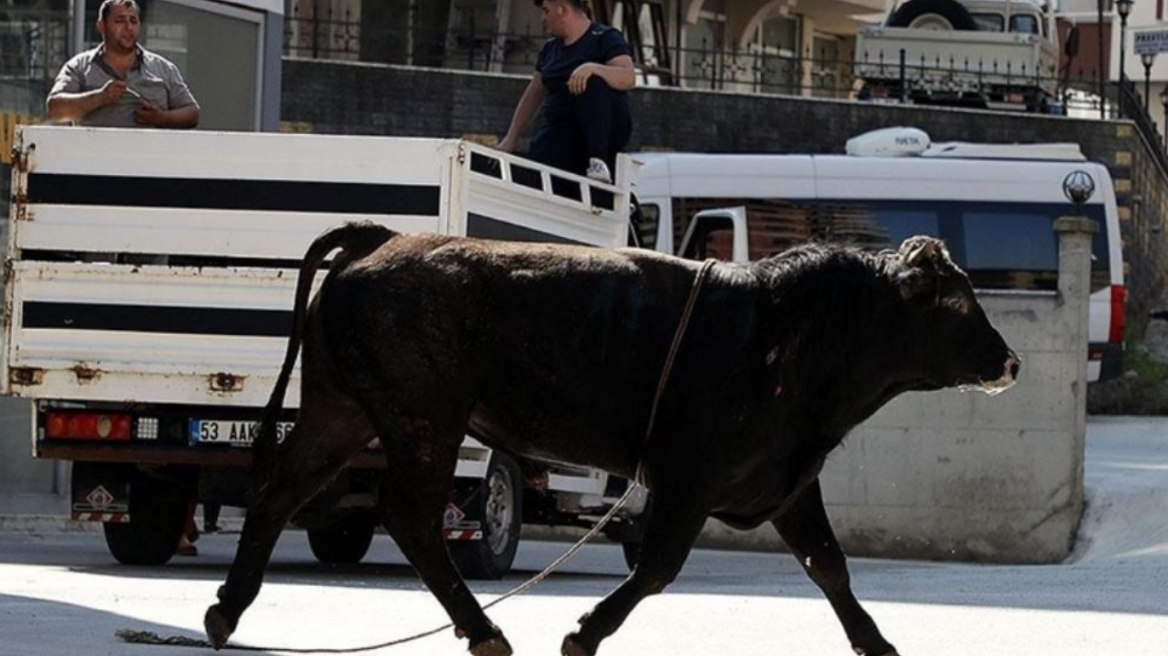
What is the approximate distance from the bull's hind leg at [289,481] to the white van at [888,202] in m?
22.0

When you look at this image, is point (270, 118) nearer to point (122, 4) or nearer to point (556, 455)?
point (122, 4)

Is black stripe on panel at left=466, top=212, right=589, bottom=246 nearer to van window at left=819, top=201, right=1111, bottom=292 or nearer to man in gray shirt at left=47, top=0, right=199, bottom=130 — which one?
man in gray shirt at left=47, top=0, right=199, bottom=130

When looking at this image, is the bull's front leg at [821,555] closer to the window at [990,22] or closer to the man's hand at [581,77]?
the man's hand at [581,77]

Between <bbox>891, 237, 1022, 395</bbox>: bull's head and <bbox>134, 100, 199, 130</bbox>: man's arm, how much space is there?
719 cm

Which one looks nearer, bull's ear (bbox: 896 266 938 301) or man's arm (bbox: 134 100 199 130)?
bull's ear (bbox: 896 266 938 301)

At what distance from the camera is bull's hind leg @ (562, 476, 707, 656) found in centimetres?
882

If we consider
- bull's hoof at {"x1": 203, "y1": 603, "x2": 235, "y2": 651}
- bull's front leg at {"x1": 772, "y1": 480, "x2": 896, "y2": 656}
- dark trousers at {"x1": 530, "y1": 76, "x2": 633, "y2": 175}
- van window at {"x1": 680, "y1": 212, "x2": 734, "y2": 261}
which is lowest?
bull's hoof at {"x1": 203, "y1": 603, "x2": 235, "y2": 651}

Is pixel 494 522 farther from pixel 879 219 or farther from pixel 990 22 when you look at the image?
pixel 990 22

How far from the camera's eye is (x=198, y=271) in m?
14.8

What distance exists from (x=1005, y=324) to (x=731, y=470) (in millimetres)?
13086

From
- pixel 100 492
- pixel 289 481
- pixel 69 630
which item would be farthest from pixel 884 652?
pixel 100 492

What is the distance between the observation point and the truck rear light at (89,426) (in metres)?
15.0

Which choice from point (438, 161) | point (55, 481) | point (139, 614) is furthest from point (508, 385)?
point (55, 481)

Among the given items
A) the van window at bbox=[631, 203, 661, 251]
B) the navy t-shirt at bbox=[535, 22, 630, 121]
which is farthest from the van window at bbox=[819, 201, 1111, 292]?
the navy t-shirt at bbox=[535, 22, 630, 121]
